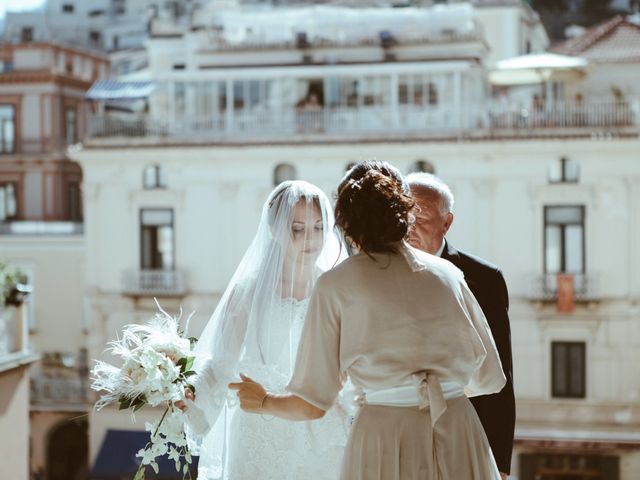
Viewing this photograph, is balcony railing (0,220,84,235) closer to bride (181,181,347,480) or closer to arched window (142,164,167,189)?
arched window (142,164,167,189)

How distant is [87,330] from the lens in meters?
17.4

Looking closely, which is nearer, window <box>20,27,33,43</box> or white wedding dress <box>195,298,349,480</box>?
white wedding dress <box>195,298,349,480</box>

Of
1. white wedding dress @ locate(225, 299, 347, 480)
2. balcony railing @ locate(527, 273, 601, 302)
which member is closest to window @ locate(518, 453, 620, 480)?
balcony railing @ locate(527, 273, 601, 302)

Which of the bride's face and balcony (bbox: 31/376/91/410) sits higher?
the bride's face

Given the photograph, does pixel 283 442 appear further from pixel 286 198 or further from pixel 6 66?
pixel 6 66

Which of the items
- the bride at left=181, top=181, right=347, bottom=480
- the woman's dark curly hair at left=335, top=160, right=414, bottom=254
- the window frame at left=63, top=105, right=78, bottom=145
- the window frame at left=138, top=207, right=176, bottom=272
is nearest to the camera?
the woman's dark curly hair at left=335, top=160, right=414, bottom=254

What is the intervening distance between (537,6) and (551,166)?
11713 millimetres

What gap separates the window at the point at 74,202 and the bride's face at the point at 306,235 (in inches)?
691

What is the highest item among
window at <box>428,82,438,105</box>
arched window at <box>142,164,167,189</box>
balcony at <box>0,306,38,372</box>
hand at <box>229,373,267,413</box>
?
window at <box>428,82,438,105</box>

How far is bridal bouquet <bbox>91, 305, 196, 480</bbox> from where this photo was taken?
284 cm

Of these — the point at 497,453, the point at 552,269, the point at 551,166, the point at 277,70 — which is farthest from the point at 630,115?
the point at 497,453

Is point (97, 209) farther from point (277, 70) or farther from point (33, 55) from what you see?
point (33, 55)

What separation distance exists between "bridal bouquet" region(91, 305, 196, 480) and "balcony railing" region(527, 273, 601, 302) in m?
12.6

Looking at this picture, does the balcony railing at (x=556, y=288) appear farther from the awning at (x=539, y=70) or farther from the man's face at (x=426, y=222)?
the man's face at (x=426, y=222)
